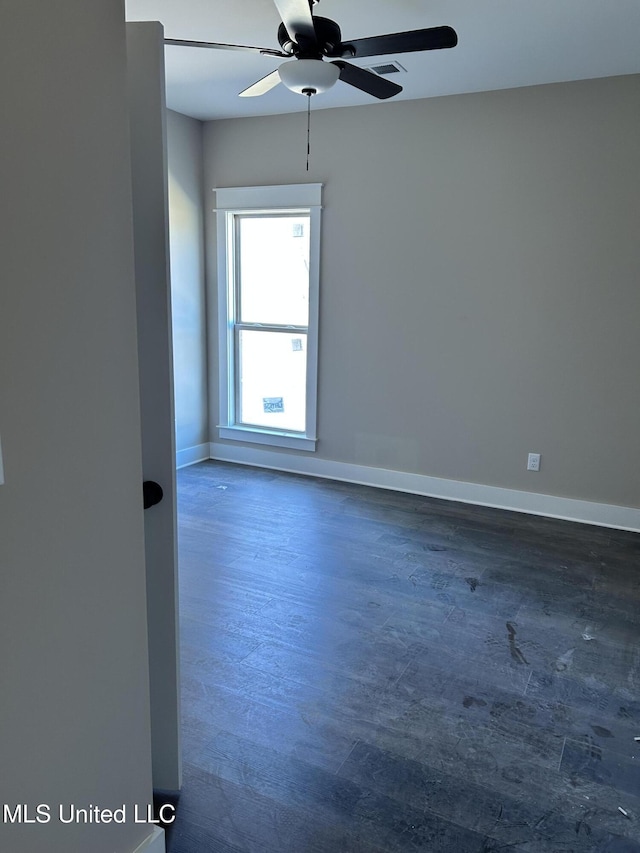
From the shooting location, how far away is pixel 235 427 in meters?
5.30

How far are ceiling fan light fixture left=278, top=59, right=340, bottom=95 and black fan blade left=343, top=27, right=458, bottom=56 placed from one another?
10 cm

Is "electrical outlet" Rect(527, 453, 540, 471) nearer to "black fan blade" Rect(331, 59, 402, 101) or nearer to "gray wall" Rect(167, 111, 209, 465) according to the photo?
"black fan blade" Rect(331, 59, 402, 101)

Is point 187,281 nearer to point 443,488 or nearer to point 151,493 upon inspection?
point 443,488

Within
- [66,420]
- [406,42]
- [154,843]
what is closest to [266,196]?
[406,42]

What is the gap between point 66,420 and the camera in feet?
3.86

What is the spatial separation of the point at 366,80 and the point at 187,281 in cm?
257

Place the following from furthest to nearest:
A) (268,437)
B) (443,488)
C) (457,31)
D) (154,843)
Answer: (268,437) < (443,488) < (457,31) < (154,843)

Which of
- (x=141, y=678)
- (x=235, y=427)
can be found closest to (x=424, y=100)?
(x=235, y=427)

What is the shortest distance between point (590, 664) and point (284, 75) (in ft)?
8.88

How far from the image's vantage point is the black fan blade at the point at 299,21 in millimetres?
2094

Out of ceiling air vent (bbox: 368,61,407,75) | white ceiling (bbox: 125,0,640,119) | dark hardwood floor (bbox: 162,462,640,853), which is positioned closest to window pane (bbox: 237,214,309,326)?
white ceiling (bbox: 125,0,640,119)

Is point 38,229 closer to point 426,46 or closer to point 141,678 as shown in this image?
point 141,678

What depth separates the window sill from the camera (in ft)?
16.3

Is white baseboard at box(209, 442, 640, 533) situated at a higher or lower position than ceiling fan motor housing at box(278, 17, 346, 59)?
lower
